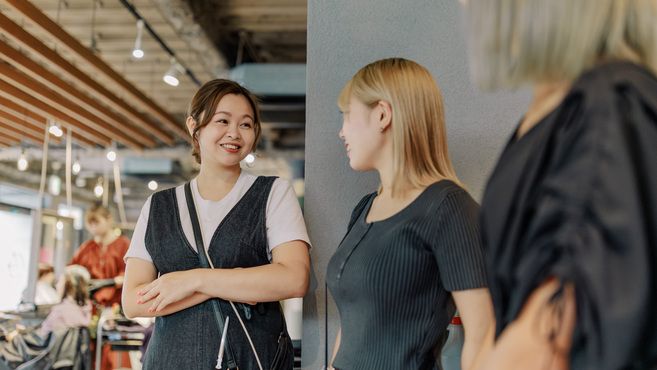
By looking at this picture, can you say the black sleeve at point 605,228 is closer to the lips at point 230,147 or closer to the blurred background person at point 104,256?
the lips at point 230,147

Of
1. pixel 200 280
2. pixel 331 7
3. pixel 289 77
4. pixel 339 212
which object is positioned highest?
pixel 289 77

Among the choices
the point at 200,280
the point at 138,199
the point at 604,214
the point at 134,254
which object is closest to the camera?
the point at 604,214

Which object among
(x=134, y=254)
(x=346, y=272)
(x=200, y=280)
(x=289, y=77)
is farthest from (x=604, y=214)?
(x=289, y=77)

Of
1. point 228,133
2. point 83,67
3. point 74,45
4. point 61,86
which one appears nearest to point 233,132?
point 228,133

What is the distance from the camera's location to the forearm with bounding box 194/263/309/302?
1.76 meters

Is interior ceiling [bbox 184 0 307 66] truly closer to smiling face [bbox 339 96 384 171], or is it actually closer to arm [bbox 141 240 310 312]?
arm [bbox 141 240 310 312]

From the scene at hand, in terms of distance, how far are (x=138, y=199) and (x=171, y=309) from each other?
18560mm

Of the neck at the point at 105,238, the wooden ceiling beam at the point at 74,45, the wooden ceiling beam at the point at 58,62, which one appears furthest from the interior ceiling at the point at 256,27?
the neck at the point at 105,238

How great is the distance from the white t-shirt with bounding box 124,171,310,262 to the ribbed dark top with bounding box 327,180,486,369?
1.60 ft

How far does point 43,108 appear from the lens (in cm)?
774

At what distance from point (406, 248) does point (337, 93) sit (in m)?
0.95

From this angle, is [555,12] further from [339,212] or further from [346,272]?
[339,212]

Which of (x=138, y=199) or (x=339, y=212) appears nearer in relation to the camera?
(x=339, y=212)

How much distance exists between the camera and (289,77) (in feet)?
27.9
